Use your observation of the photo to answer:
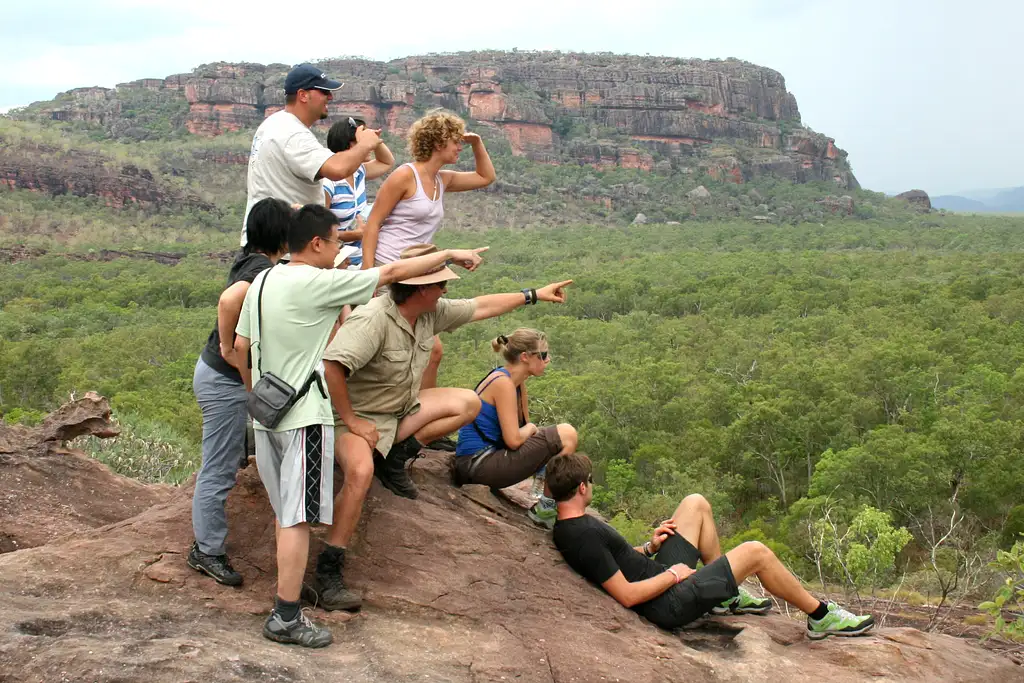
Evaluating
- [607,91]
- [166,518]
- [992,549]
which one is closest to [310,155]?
[166,518]

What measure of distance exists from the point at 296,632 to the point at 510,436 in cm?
158

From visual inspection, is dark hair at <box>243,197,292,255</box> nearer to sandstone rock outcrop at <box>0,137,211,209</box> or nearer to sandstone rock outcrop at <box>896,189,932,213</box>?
sandstone rock outcrop at <box>0,137,211,209</box>

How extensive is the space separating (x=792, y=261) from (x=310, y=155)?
162 ft

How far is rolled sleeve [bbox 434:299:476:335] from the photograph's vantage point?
450 cm

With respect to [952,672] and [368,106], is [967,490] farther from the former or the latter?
[368,106]

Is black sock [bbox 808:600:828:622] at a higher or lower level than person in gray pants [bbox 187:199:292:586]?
lower

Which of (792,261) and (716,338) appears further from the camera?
(792,261)

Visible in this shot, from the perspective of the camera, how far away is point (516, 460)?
4.79 m

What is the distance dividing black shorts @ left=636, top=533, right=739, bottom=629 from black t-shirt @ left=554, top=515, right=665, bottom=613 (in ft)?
0.30

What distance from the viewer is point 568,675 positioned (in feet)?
12.1

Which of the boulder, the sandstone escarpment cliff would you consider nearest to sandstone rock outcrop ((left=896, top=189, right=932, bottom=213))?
the sandstone escarpment cliff

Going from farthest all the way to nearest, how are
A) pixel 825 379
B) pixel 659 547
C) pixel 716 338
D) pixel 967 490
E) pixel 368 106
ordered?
pixel 368 106 < pixel 716 338 < pixel 825 379 < pixel 967 490 < pixel 659 547

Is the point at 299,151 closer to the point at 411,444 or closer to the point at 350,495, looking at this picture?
the point at 411,444

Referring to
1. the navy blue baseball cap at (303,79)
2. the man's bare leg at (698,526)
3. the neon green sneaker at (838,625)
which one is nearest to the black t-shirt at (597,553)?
the man's bare leg at (698,526)
